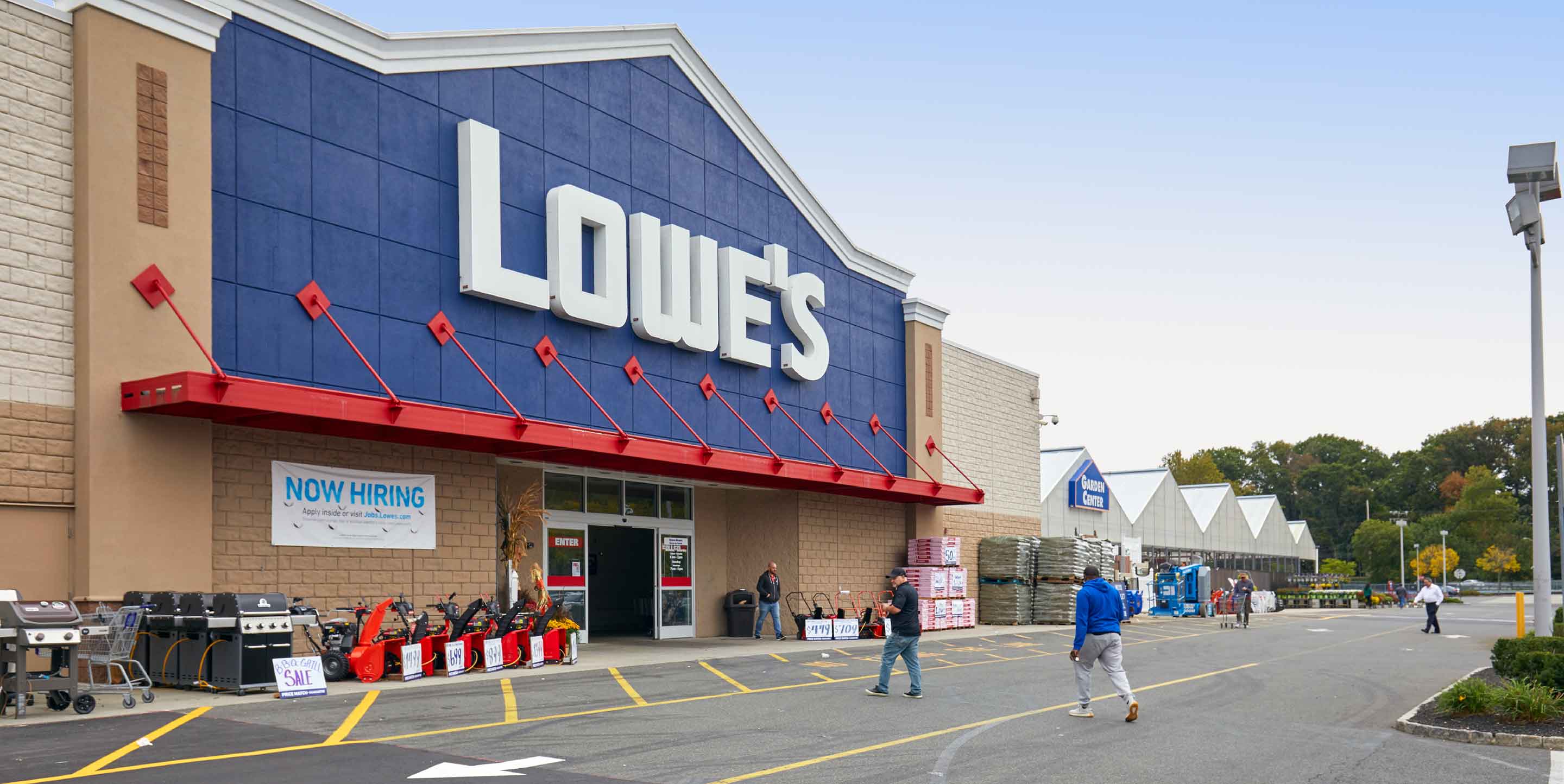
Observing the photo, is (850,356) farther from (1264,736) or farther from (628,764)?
Answer: (628,764)

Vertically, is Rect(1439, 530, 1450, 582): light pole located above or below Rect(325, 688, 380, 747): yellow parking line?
below

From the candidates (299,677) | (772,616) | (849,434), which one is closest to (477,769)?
(299,677)

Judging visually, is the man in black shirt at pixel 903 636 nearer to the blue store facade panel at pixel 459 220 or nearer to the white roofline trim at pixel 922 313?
the blue store facade panel at pixel 459 220

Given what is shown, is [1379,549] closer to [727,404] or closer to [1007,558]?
[1007,558]

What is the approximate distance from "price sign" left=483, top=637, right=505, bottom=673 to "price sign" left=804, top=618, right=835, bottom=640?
32.5 ft

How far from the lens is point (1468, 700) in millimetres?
13562

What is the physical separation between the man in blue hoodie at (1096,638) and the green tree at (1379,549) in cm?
10305

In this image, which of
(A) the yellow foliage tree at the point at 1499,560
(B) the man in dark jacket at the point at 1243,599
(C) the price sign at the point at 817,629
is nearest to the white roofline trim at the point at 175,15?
(C) the price sign at the point at 817,629

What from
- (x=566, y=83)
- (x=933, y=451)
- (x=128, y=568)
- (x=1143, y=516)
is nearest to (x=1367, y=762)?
(x=128, y=568)

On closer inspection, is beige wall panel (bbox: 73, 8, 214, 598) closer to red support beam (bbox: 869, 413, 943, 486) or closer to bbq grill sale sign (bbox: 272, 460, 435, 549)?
bbq grill sale sign (bbox: 272, 460, 435, 549)

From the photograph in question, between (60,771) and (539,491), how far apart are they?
46.4 ft

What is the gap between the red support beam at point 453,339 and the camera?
67.3 ft

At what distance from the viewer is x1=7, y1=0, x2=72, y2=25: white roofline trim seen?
51.4 ft

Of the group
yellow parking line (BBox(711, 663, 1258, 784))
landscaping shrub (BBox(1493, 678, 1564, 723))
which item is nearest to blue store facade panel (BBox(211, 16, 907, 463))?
yellow parking line (BBox(711, 663, 1258, 784))
